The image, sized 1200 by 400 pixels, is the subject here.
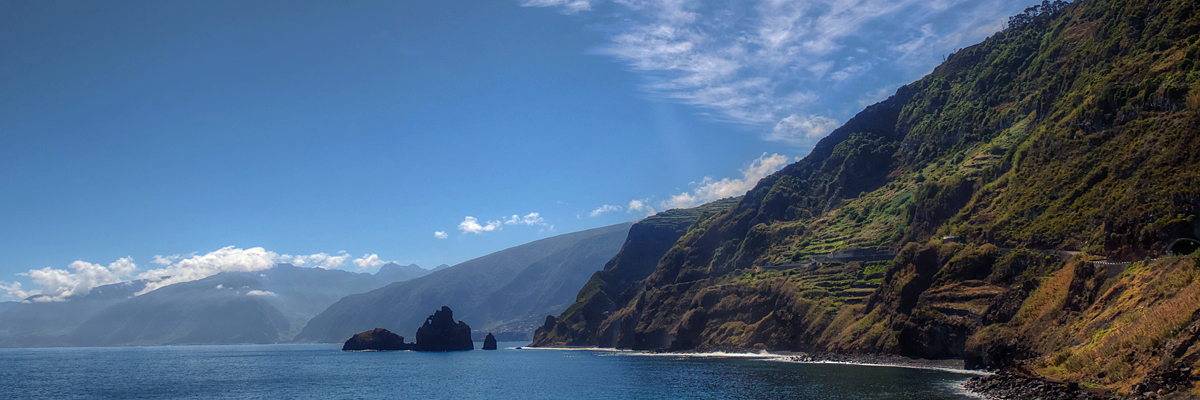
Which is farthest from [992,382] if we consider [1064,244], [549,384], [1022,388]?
[549,384]

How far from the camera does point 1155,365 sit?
5519 centimetres

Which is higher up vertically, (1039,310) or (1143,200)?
(1143,200)

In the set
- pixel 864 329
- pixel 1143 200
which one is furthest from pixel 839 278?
pixel 1143 200

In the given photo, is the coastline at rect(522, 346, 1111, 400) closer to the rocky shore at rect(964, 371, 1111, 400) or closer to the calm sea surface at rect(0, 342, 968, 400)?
the rocky shore at rect(964, 371, 1111, 400)

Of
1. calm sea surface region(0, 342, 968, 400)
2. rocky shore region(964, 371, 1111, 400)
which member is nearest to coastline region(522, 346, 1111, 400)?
rocky shore region(964, 371, 1111, 400)

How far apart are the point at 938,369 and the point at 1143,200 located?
1518 inches

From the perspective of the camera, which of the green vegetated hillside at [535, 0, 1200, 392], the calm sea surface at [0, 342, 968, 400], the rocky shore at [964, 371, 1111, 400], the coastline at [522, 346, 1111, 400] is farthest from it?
the calm sea surface at [0, 342, 968, 400]

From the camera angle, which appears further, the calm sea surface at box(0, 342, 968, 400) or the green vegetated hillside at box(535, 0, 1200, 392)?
the calm sea surface at box(0, 342, 968, 400)

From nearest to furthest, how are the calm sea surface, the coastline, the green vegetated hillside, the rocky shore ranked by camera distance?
the rocky shore → the coastline → the green vegetated hillside → the calm sea surface

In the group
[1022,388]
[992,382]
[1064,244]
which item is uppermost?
[1064,244]

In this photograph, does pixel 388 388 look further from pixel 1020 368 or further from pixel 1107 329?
pixel 1107 329

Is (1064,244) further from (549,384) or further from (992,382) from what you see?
(549,384)

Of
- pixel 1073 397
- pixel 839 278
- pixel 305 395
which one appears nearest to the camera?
pixel 1073 397

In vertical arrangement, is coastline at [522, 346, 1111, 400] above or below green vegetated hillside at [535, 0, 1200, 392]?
below
